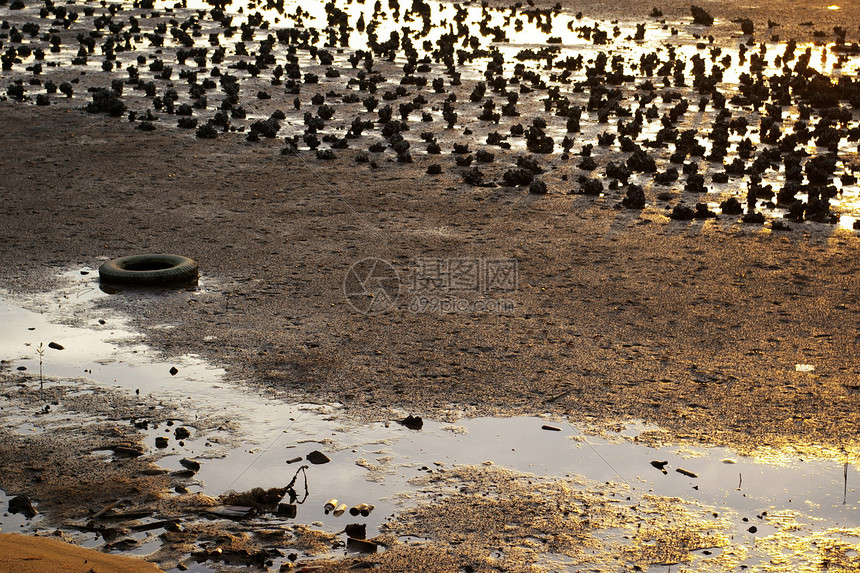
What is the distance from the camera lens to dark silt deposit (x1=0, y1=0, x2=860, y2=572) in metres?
7.50

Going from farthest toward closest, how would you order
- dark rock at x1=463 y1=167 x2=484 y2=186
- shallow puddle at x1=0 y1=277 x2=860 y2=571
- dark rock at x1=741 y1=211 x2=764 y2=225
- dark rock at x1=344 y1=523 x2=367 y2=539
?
dark rock at x1=463 y1=167 x2=484 y2=186 → dark rock at x1=741 y1=211 x2=764 y2=225 → shallow puddle at x1=0 y1=277 x2=860 y2=571 → dark rock at x1=344 y1=523 x2=367 y2=539

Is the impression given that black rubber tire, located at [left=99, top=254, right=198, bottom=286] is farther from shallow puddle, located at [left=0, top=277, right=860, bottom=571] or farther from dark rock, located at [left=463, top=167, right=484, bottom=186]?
dark rock, located at [left=463, top=167, right=484, bottom=186]

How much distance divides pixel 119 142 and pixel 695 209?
36.5 feet

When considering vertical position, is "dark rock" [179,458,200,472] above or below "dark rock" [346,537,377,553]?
above

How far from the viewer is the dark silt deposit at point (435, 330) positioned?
7.50 metres

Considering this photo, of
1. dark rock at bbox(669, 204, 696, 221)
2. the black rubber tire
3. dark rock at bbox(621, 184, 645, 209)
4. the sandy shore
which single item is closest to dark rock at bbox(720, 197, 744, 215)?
dark rock at bbox(669, 204, 696, 221)

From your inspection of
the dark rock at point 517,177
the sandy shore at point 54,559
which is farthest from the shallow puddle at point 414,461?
the dark rock at point 517,177

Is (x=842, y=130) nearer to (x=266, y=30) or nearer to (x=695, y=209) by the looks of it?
(x=695, y=209)

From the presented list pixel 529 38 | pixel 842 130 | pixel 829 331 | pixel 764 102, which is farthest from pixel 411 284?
pixel 529 38

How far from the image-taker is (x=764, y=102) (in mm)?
25250

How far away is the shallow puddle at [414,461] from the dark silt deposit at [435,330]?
3 centimetres

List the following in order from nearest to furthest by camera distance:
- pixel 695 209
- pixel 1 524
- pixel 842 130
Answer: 1. pixel 1 524
2. pixel 695 209
3. pixel 842 130

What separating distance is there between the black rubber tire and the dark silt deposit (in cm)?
18

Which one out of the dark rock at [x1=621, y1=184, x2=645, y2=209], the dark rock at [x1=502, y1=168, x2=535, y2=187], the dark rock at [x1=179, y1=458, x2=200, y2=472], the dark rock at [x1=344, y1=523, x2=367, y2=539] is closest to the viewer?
the dark rock at [x1=344, y1=523, x2=367, y2=539]
